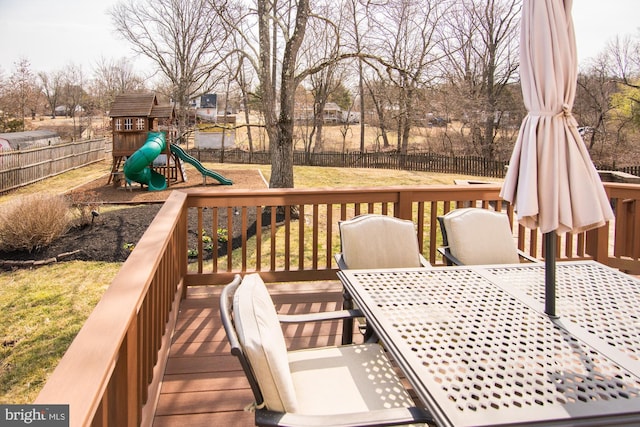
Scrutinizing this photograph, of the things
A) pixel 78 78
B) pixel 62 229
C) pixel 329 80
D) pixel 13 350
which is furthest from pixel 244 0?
pixel 78 78

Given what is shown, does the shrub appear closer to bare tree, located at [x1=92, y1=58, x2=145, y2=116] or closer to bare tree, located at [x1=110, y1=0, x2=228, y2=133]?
bare tree, located at [x1=110, y1=0, x2=228, y2=133]

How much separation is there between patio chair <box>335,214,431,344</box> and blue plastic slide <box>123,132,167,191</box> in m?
11.1

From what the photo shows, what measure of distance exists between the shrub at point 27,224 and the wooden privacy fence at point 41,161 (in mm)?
6727

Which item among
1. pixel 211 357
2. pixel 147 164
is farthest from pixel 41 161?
pixel 211 357

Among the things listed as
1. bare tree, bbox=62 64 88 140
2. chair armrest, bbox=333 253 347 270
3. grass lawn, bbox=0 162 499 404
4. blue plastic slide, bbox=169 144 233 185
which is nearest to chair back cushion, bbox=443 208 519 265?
chair armrest, bbox=333 253 347 270

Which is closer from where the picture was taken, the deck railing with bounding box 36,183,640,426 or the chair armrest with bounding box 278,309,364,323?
the deck railing with bounding box 36,183,640,426

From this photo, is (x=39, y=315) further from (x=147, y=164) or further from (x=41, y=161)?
(x=41, y=161)

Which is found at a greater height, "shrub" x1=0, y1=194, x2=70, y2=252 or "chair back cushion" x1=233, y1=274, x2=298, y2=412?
"chair back cushion" x1=233, y1=274, x2=298, y2=412

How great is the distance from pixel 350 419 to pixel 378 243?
1.69 metres

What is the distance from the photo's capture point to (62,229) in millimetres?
8367

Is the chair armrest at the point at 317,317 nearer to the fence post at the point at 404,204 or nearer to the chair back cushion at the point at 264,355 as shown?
the chair back cushion at the point at 264,355

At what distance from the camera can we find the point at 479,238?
3.23m

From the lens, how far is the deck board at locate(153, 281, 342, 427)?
2.27 metres

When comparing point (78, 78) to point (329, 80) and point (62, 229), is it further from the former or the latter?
point (62, 229)
